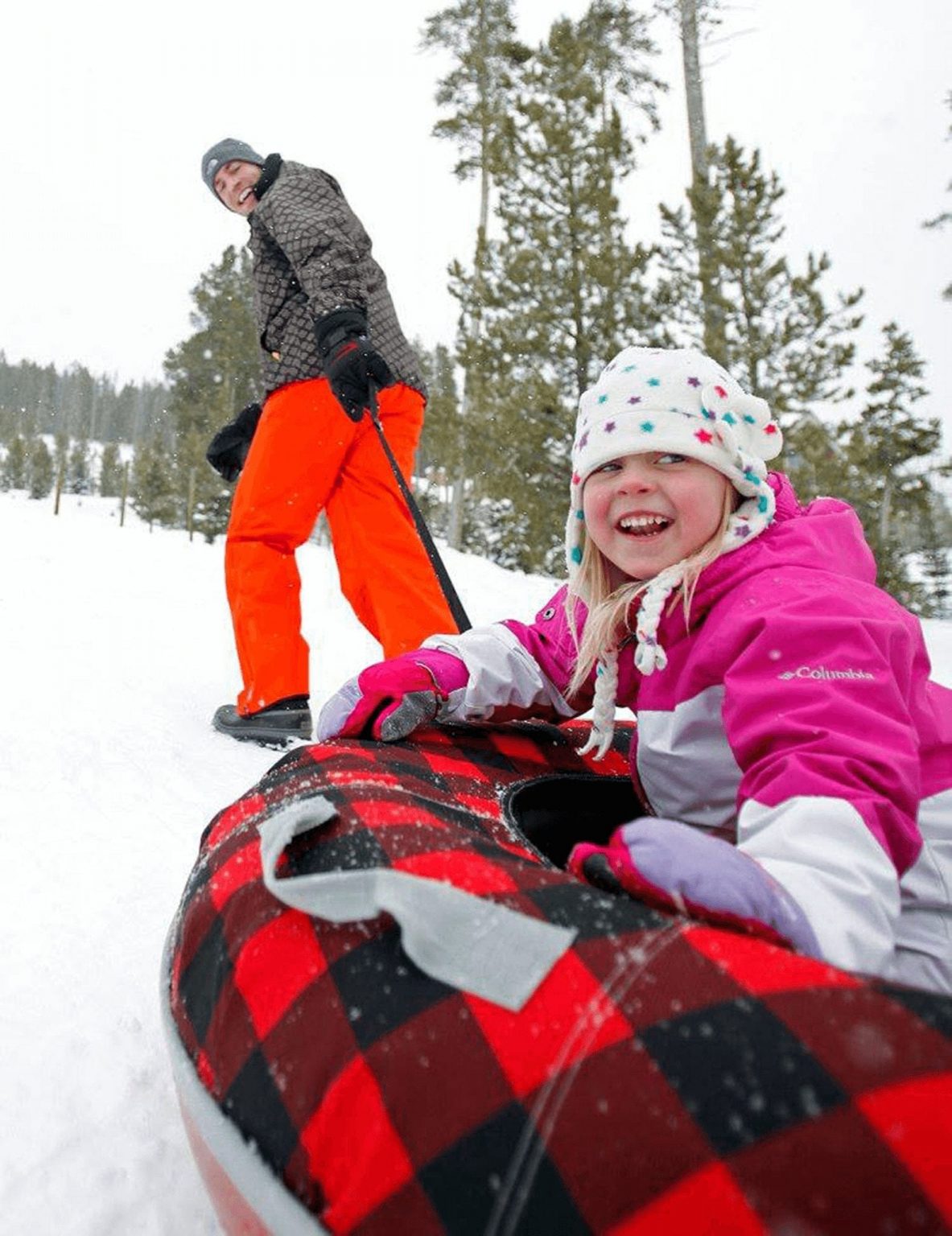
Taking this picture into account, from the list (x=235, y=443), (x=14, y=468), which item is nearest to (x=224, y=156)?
(x=235, y=443)

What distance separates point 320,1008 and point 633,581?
0.93m

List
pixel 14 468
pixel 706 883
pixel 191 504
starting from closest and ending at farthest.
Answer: pixel 706 883 → pixel 191 504 → pixel 14 468

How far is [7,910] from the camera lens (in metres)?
1.41

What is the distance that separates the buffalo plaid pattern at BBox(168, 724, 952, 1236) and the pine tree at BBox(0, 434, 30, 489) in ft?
191

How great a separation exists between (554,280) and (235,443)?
30.6ft

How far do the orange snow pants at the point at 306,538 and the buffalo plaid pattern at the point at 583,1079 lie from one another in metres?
1.94

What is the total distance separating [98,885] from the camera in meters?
1.56

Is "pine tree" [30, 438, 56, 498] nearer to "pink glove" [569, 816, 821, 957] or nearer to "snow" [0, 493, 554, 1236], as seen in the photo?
"snow" [0, 493, 554, 1236]

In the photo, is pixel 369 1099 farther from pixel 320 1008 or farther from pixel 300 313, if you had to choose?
pixel 300 313

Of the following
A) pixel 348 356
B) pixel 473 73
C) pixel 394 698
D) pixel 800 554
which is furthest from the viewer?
pixel 473 73

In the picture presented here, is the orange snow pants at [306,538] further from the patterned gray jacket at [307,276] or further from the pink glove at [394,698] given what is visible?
the pink glove at [394,698]

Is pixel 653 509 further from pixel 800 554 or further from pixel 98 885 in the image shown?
pixel 98 885

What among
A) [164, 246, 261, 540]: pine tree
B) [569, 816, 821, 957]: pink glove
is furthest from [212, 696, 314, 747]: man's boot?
[164, 246, 261, 540]: pine tree

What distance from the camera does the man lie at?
2.64 m
